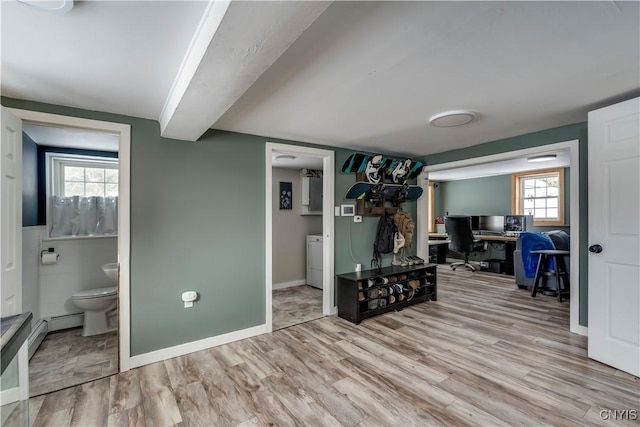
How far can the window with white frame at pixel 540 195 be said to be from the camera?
242 inches

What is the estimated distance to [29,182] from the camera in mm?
2928

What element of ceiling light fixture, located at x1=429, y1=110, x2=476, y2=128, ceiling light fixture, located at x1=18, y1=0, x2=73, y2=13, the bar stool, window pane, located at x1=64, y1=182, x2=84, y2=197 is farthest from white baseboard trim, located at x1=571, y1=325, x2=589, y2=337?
window pane, located at x1=64, y1=182, x2=84, y2=197

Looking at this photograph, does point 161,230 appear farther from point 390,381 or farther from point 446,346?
point 446,346

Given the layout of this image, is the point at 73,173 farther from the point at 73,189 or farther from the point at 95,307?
the point at 95,307

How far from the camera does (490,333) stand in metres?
3.01

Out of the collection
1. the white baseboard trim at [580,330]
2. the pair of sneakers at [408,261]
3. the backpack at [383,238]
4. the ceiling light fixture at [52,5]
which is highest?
the ceiling light fixture at [52,5]

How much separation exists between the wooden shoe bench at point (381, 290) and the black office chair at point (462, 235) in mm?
2426

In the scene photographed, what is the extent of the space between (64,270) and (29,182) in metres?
1.00

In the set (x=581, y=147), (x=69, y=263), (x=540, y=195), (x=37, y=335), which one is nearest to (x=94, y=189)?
(x=69, y=263)

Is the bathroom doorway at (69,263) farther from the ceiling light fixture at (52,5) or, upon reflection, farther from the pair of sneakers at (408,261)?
the pair of sneakers at (408,261)

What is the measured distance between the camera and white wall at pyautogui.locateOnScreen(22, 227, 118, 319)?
2.95 m

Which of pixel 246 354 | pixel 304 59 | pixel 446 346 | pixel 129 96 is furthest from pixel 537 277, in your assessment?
pixel 129 96

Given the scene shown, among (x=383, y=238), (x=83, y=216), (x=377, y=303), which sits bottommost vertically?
(x=377, y=303)

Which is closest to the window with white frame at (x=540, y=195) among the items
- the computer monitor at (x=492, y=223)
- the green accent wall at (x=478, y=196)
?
the green accent wall at (x=478, y=196)
